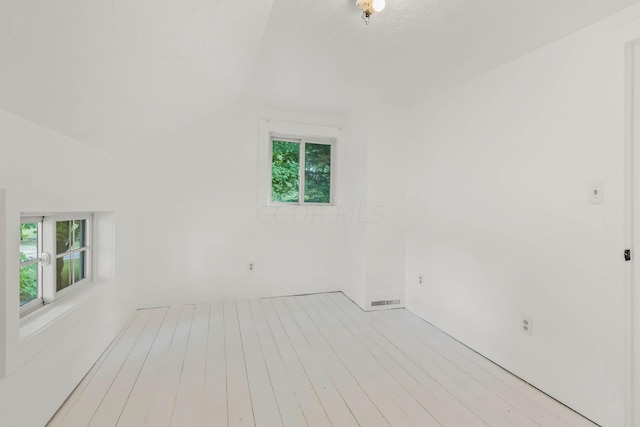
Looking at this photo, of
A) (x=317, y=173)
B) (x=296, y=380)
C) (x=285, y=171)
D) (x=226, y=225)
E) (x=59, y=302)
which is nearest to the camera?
(x=59, y=302)

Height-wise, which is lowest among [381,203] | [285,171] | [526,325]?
[526,325]

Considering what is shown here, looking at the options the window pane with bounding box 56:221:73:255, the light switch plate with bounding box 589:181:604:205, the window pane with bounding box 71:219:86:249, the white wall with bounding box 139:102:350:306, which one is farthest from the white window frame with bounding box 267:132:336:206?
the light switch plate with bounding box 589:181:604:205

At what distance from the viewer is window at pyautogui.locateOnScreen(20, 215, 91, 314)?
1.55 meters

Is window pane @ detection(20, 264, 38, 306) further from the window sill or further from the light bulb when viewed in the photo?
the light bulb

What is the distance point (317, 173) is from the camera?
3750mm

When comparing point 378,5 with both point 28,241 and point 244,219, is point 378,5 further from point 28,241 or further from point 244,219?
point 244,219

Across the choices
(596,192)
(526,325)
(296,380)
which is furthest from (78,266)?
(596,192)

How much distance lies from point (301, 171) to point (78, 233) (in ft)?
7.50

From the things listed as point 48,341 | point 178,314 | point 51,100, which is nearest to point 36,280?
point 48,341

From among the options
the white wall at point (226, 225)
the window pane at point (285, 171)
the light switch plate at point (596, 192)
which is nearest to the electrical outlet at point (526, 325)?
the light switch plate at point (596, 192)

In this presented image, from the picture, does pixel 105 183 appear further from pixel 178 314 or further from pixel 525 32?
pixel 525 32

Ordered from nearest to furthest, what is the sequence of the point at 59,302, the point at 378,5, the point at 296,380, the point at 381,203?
the point at 378,5 → the point at 59,302 → the point at 296,380 → the point at 381,203

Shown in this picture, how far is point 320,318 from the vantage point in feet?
9.39

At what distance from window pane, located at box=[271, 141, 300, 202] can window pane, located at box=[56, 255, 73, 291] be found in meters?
2.03
